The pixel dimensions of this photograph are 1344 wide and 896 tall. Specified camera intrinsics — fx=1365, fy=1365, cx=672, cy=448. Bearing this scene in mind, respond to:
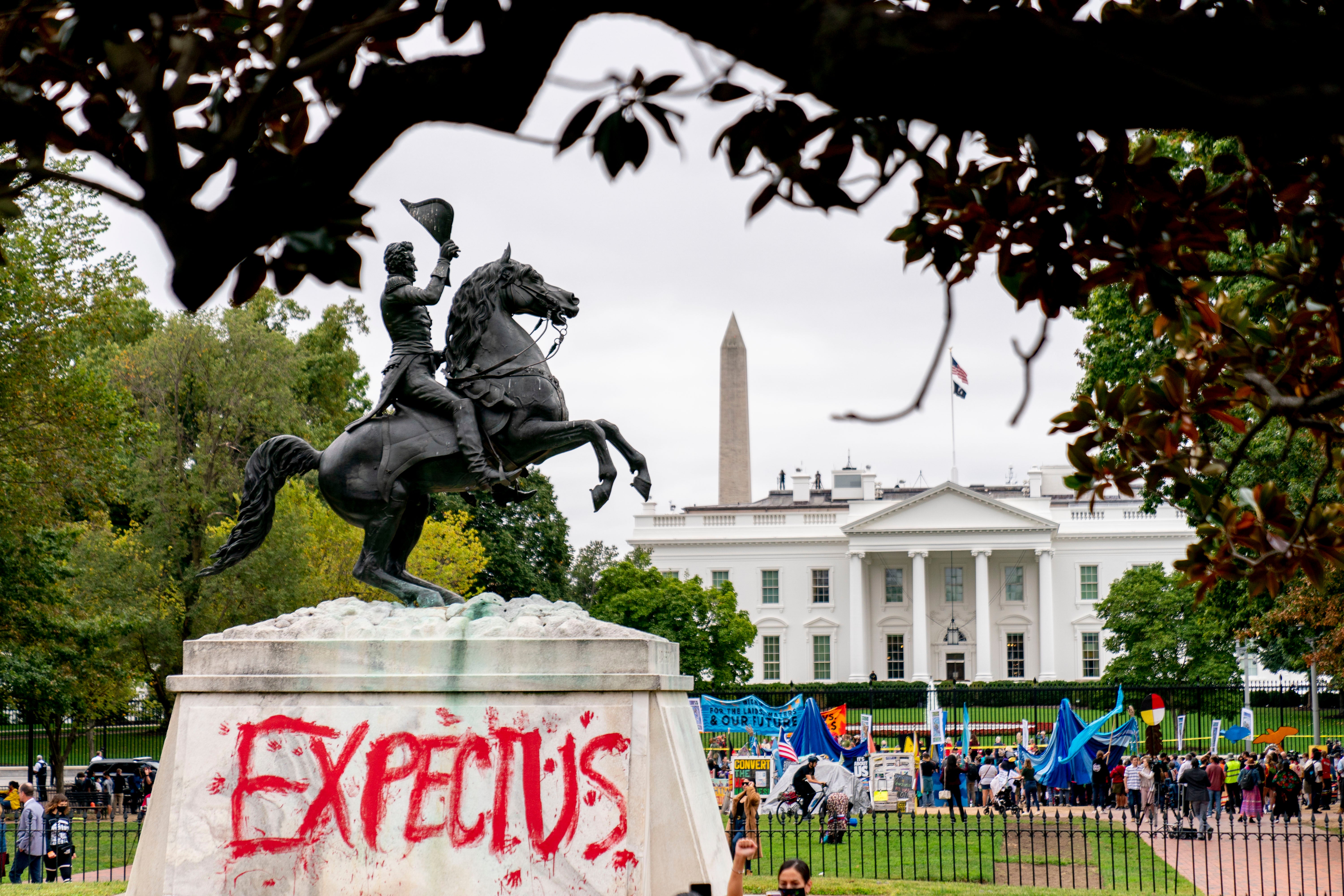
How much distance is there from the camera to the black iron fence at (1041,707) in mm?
35406

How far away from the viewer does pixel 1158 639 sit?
49250 mm

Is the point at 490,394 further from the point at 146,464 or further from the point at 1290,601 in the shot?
the point at 146,464

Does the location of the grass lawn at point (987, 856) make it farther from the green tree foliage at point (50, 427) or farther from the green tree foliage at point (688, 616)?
the green tree foliage at point (688, 616)

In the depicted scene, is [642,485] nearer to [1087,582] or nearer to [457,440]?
[457,440]

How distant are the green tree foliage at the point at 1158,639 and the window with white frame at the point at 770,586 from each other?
67.8 ft

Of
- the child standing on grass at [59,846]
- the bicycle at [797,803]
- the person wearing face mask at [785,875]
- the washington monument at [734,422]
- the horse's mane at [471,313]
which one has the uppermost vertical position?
the washington monument at [734,422]

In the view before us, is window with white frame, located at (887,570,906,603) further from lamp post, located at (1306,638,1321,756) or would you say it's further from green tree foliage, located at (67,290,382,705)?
green tree foliage, located at (67,290,382,705)

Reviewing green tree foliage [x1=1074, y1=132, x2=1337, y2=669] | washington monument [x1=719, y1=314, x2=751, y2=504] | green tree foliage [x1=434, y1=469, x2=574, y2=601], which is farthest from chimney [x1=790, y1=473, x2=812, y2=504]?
green tree foliage [x1=1074, y1=132, x2=1337, y2=669]

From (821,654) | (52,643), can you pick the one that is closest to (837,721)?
(52,643)

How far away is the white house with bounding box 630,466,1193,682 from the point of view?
68000 mm

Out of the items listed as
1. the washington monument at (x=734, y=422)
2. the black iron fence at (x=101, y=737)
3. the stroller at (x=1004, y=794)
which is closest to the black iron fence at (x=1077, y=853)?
the stroller at (x=1004, y=794)

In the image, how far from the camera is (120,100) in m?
3.15

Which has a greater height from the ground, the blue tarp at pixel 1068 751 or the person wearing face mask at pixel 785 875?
the person wearing face mask at pixel 785 875

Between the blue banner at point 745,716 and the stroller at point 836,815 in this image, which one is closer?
the stroller at point 836,815
